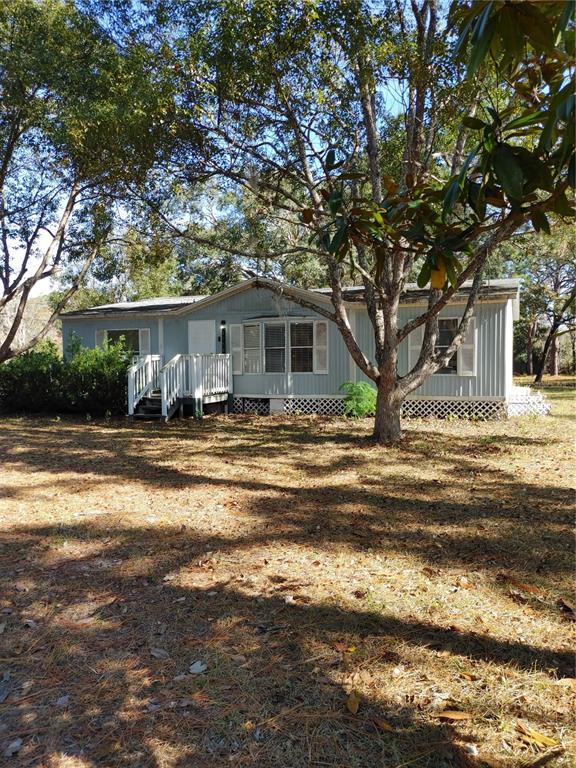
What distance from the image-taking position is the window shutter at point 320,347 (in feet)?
48.6

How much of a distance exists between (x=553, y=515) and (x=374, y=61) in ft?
21.5

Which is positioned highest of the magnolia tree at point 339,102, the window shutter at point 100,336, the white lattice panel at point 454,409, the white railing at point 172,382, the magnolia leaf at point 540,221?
the magnolia tree at point 339,102

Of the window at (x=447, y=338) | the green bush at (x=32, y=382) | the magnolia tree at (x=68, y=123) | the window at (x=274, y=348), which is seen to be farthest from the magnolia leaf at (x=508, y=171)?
the green bush at (x=32, y=382)

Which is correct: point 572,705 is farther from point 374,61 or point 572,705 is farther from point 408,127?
point 408,127

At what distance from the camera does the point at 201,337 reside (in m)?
16.3

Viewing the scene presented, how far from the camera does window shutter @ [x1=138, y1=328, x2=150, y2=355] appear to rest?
17.5 meters

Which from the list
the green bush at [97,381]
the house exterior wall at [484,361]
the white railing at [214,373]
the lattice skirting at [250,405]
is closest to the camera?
the house exterior wall at [484,361]

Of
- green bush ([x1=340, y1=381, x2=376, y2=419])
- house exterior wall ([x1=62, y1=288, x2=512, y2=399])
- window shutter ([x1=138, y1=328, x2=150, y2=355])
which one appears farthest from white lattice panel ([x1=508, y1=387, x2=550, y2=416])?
window shutter ([x1=138, y1=328, x2=150, y2=355])

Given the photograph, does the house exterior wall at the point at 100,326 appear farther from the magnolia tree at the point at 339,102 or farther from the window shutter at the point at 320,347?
the magnolia tree at the point at 339,102

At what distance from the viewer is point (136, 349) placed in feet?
58.4

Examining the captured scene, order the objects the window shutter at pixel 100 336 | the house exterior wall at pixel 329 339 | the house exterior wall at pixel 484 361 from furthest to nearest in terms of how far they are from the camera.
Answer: the window shutter at pixel 100 336
the house exterior wall at pixel 329 339
the house exterior wall at pixel 484 361

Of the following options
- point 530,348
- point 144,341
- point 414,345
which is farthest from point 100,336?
point 530,348

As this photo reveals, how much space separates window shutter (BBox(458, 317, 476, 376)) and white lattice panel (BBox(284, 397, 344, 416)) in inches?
126

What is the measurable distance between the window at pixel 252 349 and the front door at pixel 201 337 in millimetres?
1030
